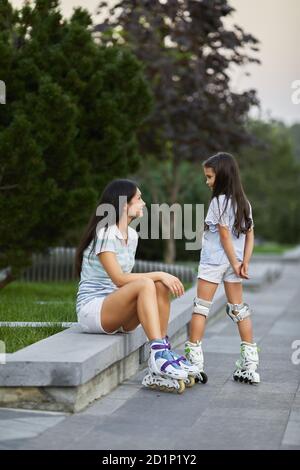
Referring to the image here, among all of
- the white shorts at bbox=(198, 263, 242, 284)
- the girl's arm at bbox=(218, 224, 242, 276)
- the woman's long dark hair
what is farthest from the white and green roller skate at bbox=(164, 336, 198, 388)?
the woman's long dark hair

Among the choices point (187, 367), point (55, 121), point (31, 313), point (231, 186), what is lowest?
point (187, 367)

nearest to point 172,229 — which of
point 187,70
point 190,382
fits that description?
point 187,70

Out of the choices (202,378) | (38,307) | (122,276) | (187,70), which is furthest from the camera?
(187,70)

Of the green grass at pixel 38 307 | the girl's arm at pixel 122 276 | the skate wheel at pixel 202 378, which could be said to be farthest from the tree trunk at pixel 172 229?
the girl's arm at pixel 122 276

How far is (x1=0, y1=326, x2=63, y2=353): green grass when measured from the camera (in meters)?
5.76

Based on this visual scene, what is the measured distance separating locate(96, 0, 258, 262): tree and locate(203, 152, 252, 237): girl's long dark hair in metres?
8.14

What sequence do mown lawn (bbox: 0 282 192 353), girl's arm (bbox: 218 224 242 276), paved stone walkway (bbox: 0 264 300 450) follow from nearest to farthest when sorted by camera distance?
paved stone walkway (bbox: 0 264 300 450) → mown lawn (bbox: 0 282 192 353) → girl's arm (bbox: 218 224 242 276)

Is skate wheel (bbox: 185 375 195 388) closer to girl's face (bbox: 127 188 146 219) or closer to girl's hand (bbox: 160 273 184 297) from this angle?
girl's hand (bbox: 160 273 184 297)

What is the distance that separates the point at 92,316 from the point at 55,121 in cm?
350

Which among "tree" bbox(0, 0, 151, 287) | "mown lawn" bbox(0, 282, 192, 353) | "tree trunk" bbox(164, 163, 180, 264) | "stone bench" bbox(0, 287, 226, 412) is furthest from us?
"tree trunk" bbox(164, 163, 180, 264)

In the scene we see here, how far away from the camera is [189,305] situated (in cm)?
856

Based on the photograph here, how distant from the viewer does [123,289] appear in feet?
18.8

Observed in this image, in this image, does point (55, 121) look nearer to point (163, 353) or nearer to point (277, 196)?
point (163, 353)
